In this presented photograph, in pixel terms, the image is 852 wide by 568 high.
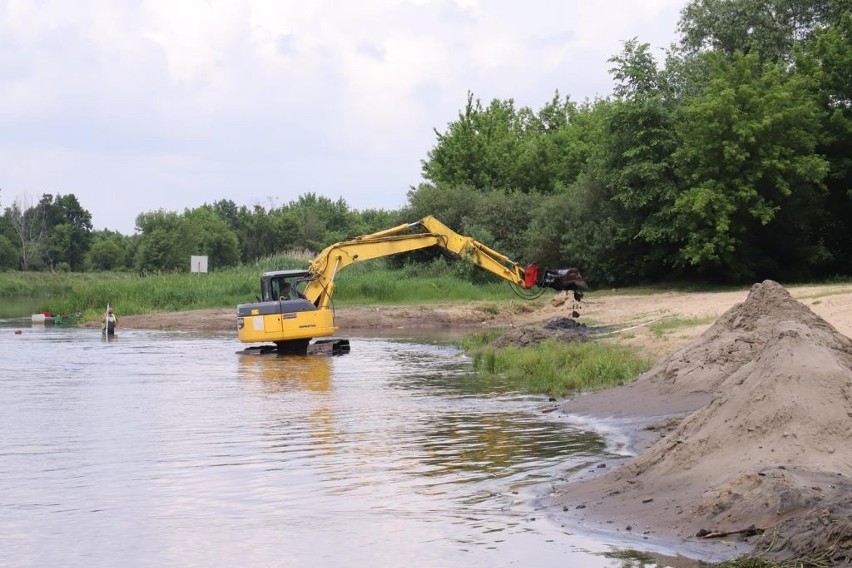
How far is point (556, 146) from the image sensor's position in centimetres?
7581

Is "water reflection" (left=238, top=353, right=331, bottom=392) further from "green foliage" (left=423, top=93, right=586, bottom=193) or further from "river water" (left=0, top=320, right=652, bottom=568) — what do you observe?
"green foliage" (left=423, top=93, right=586, bottom=193)

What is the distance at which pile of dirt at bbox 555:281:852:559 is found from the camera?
30.0ft

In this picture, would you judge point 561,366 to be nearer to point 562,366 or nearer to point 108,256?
point 562,366

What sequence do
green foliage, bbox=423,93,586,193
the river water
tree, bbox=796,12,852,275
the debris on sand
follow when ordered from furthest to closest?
green foliage, bbox=423,93,586,193 < tree, bbox=796,12,852,275 < the debris on sand < the river water

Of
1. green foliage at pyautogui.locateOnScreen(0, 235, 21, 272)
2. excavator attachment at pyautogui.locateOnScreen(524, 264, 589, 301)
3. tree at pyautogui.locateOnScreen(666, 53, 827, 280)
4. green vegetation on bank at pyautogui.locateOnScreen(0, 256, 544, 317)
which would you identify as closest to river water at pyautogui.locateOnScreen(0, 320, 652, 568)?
excavator attachment at pyautogui.locateOnScreen(524, 264, 589, 301)

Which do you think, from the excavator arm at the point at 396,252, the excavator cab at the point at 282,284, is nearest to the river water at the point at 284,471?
the excavator cab at the point at 282,284

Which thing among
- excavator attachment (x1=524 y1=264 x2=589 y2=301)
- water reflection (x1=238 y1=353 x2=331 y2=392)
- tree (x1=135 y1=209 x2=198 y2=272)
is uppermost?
tree (x1=135 y1=209 x2=198 y2=272)

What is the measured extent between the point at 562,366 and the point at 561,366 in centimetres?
4

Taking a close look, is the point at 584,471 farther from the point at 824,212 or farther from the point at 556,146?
the point at 556,146

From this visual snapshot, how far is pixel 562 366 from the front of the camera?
2305cm

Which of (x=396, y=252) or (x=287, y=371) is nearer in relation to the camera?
(x=287, y=371)

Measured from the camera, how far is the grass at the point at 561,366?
68.2 feet

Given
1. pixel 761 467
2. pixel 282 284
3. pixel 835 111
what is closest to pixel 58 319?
pixel 282 284

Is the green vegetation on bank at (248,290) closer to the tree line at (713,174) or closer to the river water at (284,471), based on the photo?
the tree line at (713,174)
